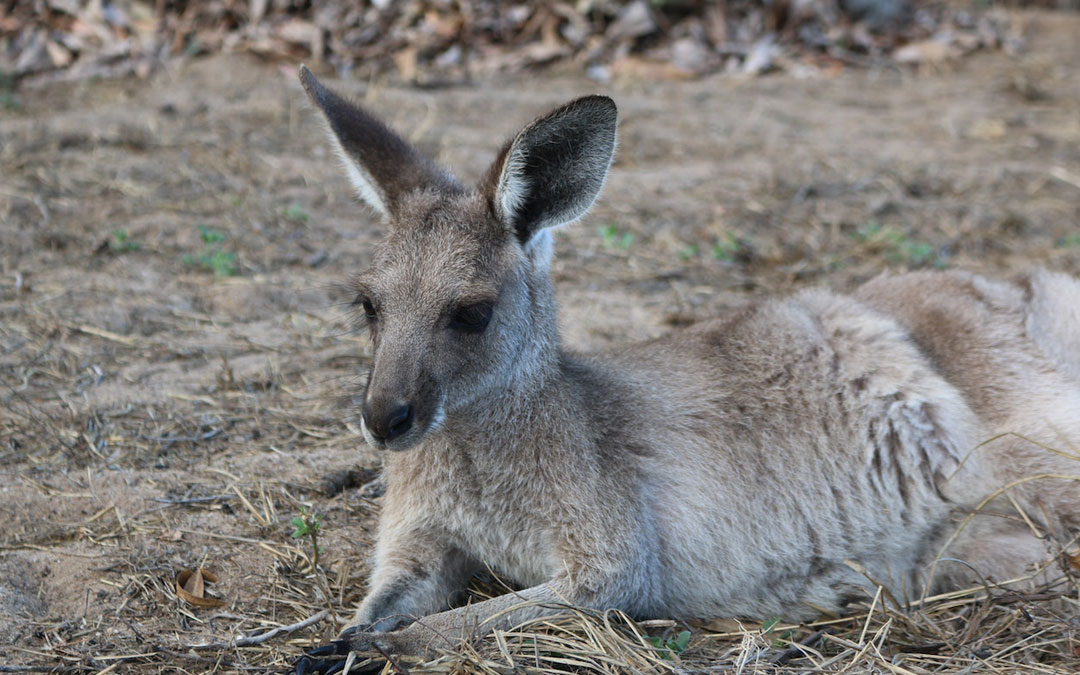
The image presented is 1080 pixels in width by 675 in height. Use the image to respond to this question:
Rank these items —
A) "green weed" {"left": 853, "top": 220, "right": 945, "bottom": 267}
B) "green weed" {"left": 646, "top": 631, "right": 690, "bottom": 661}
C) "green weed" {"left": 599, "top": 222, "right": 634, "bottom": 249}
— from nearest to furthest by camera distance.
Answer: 1. "green weed" {"left": 646, "top": 631, "right": 690, "bottom": 661}
2. "green weed" {"left": 853, "top": 220, "right": 945, "bottom": 267}
3. "green weed" {"left": 599, "top": 222, "right": 634, "bottom": 249}

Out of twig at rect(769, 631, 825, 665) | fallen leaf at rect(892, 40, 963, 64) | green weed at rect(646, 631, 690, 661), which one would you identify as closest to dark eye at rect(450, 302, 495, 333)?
green weed at rect(646, 631, 690, 661)

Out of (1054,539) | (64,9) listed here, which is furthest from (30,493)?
(64,9)

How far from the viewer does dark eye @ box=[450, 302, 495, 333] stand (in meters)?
3.42

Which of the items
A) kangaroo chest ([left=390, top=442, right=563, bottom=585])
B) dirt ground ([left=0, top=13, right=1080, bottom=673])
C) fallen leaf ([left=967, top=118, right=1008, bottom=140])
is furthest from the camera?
fallen leaf ([left=967, top=118, right=1008, bottom=140])

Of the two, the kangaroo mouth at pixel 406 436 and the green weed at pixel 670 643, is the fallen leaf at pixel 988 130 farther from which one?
the kangaroo mouth at pixel 406 436

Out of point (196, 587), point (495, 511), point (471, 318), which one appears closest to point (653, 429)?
point (495, 511)

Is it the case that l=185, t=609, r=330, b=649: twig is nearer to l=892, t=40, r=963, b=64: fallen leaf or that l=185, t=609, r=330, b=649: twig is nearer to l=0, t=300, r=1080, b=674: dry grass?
l=0, t=300, r=1080, b=674: dry grass

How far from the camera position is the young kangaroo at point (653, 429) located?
344 centimetres

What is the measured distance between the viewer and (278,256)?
6.57m

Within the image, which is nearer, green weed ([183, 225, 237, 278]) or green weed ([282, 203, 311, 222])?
green weed ([183, 225, 237, 278])

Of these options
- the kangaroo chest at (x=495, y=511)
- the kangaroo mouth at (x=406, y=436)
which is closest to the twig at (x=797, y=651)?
the kangaroo chest at (x=495, y=511)

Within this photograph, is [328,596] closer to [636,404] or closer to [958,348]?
[636,404]

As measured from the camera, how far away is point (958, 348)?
4.40 m

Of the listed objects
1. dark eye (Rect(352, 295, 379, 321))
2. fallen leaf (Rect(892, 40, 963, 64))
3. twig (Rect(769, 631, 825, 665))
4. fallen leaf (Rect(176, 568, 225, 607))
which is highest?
dark eye (Rect(352, 295, 379, 321))
